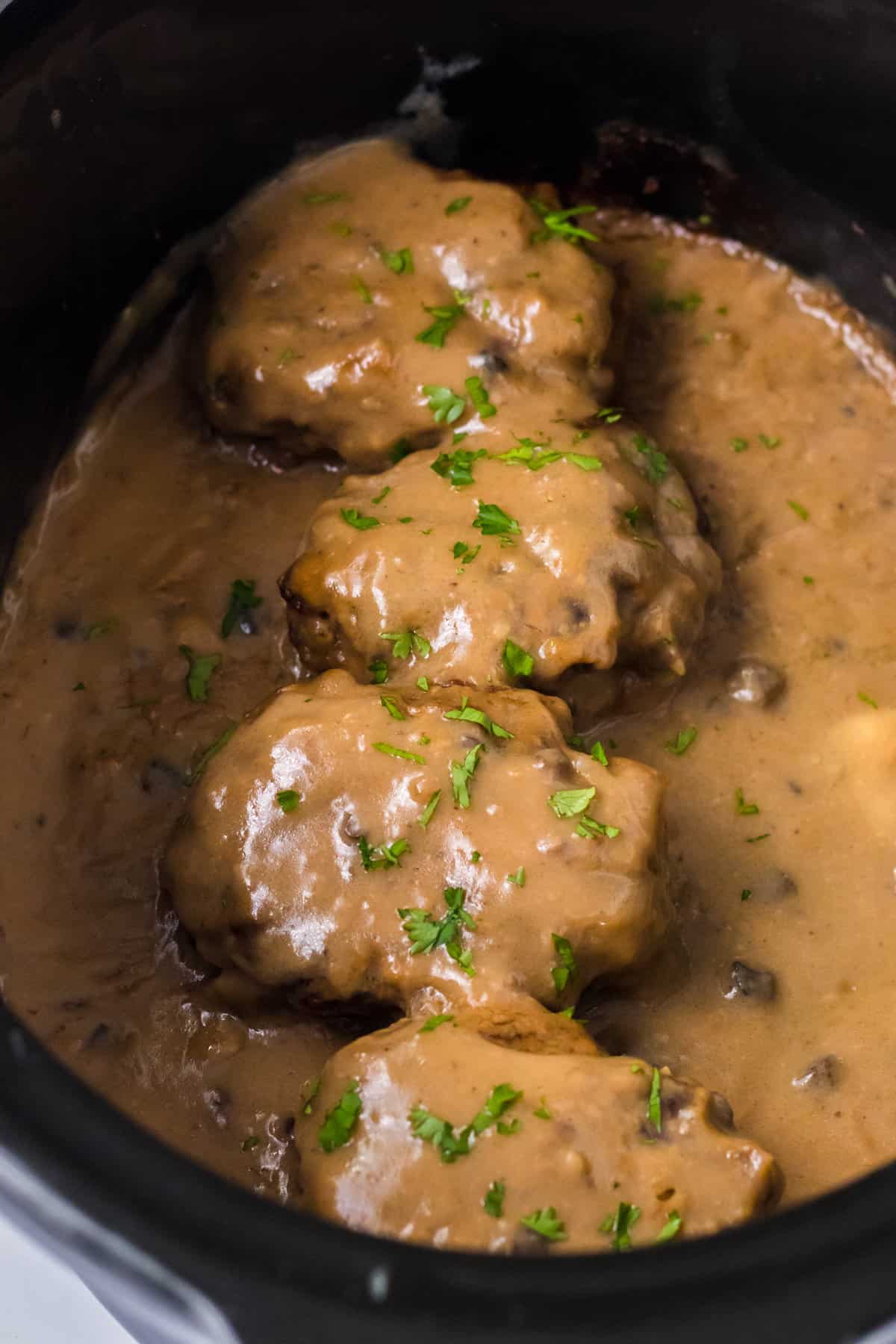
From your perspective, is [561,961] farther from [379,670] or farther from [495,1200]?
[379,670]

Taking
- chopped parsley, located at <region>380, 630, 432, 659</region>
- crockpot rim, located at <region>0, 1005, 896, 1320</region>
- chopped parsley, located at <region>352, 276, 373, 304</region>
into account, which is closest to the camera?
crockpot rim, located at <region>0, 1005, 896, 1320</region>

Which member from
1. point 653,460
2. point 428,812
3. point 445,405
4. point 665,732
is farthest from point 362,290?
point 428,812

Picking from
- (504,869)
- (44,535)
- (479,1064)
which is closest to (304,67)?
(44,535)

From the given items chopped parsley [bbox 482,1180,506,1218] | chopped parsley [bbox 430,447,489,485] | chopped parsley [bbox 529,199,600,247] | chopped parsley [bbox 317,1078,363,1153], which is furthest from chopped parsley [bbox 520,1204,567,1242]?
chopped parsley [bbox 529,199,600,247]

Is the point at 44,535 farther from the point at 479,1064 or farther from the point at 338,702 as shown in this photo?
the point at 479,1064

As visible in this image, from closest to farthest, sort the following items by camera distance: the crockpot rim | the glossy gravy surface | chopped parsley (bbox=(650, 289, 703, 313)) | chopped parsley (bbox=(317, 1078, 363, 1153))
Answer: the crockpot rim → chopped parsley (bbox=(317, 1078, 363, 1153)) → the glossy gravy surface → chopped parsley (bbox=(650, 289, 703, 313))

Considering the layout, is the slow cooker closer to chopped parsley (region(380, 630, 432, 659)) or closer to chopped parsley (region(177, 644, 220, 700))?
chopped parsley (region(177, 644, 220, 700))
